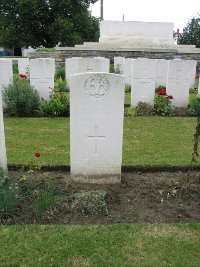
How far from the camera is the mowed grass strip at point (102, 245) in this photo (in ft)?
9.69

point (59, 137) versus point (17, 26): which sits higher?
point (17, 26)

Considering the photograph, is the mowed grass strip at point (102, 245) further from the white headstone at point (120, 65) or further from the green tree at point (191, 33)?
the green tree at point (191, 33)

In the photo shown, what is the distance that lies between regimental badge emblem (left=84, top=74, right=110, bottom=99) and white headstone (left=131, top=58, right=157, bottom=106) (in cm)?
481

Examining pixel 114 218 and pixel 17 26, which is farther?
pixel 17 26

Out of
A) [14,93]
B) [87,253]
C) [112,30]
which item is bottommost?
[87,253]

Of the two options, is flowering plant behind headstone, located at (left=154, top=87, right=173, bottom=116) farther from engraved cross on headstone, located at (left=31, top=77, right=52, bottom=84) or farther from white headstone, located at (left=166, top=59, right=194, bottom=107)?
engraved cross on headstone, located at (left=31, top=77, right=52, bottom=84)

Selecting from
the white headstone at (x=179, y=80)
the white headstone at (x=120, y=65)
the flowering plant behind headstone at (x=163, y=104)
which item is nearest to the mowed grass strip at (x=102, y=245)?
the flowering plant behind headstone at (x=163, y=104)

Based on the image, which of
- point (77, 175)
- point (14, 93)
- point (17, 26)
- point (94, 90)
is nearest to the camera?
point (94, 90)

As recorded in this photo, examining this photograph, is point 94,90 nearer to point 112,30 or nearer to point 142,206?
point 142,206

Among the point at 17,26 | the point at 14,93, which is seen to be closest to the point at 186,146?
the point at 14,93

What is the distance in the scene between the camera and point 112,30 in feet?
63.0

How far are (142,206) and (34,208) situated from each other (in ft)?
3.85

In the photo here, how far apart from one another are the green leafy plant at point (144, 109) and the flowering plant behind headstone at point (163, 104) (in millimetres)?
160

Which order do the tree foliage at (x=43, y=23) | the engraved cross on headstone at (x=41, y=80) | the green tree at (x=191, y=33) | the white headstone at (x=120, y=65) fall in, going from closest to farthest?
the engraved cross on headstone at (x=41, y=80) → the white headstone at (x=120, y=65) → the green tree at (x=191, y=33) → the tree foliage at (x=43, y=23)
